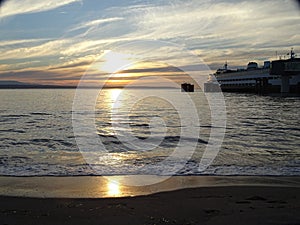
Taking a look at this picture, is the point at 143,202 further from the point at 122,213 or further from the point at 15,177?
the point at 15,177

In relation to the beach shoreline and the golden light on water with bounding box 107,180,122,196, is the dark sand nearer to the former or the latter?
the beach shoreline

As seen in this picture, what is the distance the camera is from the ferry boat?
8444 cm

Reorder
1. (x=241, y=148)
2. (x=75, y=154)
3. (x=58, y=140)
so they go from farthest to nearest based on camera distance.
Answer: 1. (x=58, y=140)
2. (x=241, y=148)
3. (x=75, y=154)

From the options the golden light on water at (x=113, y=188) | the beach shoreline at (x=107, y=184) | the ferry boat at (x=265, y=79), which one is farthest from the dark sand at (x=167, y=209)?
the ferry boat at (x=265, y=79)

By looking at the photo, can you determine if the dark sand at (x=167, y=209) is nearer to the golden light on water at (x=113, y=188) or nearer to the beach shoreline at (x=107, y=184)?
the beach shoreline at (x=107, y=184)

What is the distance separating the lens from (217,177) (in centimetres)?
953

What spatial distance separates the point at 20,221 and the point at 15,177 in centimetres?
421

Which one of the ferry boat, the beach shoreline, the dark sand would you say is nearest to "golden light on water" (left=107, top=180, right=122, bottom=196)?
the beach shoreline

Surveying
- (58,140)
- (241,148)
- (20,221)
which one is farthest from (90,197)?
(58,140)

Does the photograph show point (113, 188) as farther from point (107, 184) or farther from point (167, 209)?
point (167, 209)

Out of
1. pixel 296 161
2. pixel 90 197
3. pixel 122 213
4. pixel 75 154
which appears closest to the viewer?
pixel 122 213

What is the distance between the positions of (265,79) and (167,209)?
325 feet

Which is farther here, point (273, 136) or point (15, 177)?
point (273, 136)

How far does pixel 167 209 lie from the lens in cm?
624
